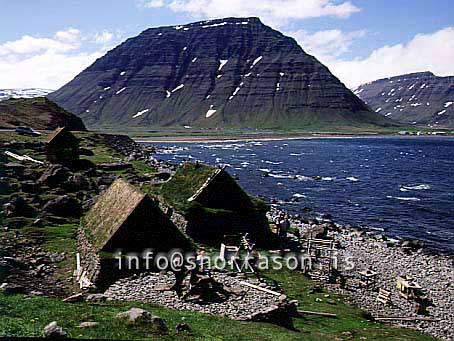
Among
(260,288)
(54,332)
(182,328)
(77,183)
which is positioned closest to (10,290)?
(54,332)

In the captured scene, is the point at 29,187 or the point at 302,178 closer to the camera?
the point at 29,187

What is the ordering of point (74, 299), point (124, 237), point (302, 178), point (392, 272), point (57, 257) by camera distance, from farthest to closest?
point (302, 178), point (392, 272), point (57, 257), point (124, 237), point (74, 299)

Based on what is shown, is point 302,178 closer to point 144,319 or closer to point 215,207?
point 215,207

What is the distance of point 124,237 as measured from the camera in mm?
28953

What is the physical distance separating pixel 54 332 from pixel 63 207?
28970 mm

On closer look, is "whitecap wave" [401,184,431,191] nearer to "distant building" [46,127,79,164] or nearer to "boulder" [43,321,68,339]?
"distant building" [46,127,79,164]

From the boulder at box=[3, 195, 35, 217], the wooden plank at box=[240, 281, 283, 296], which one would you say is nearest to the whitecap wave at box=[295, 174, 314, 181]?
the boulder at box=[3, 195, 35, 217]

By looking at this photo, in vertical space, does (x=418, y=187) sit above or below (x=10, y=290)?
below

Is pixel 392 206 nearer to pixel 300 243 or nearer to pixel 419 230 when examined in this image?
pixel 419 230

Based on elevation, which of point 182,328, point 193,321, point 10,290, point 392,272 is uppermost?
point 10,290

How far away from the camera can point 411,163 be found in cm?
13988

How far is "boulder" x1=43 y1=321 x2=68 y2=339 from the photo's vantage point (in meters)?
15.6

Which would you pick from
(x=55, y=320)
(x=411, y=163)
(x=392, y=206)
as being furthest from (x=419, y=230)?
(x=411, y=163)

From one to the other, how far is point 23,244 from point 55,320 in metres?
18.3
